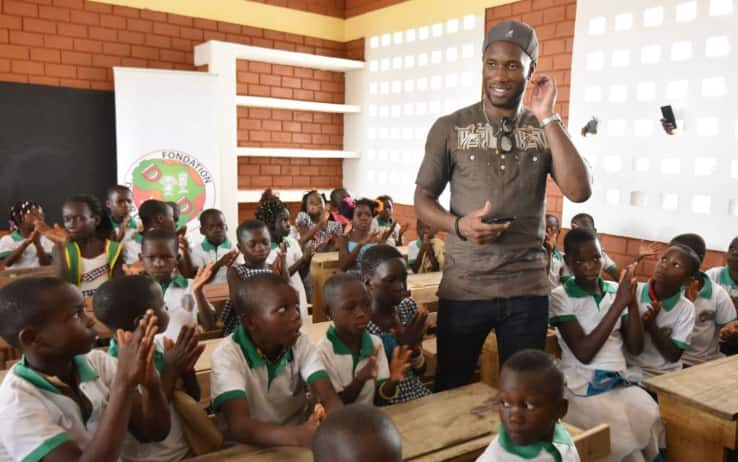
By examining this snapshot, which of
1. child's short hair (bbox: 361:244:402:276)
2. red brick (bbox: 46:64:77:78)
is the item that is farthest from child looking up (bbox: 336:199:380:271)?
red brick (bbox: 46:64:77:78)

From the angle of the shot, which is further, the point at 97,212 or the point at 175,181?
the point at 175,181

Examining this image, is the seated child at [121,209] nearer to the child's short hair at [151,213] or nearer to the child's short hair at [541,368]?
the child's short hair at [151,213]

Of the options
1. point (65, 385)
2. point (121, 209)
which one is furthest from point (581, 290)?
point (121, 209)

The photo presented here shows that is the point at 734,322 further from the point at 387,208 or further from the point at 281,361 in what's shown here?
the point at 387,208

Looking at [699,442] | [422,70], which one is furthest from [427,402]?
[422,70]

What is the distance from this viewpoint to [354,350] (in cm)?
194

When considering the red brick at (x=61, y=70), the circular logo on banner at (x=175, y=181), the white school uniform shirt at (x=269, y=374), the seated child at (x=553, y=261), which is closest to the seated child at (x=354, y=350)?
the white school uniform shirt at (x=269, y=374)

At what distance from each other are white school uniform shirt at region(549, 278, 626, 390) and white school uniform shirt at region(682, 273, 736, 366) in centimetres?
69

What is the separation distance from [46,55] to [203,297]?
14.1 feet

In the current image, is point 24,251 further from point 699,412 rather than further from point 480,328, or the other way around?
point 699,412

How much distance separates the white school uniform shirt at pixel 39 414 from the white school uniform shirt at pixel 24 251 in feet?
9.21

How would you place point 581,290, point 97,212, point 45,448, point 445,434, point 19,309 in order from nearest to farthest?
1. point 45,448
2. point 19,309
3. point 445,434
4. point 581,290
5. point 97,212

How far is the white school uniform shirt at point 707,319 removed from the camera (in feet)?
9.39

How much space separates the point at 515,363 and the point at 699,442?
34.4 inches
